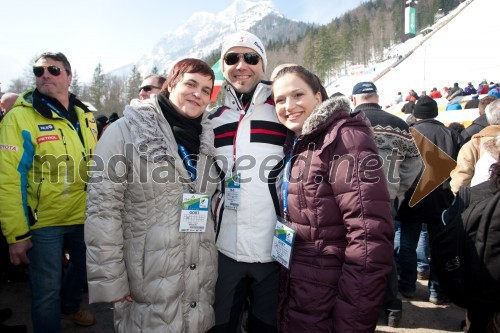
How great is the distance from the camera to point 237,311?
7.70 feet

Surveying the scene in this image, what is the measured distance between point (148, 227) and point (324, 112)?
127cm

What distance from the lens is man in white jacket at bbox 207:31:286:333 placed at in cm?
221

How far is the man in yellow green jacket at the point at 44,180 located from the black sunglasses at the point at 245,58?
159cm

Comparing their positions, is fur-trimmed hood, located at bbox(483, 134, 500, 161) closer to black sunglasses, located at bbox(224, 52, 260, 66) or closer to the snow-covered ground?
black sunglasses, located at bbox(224, 52, 260, 66)

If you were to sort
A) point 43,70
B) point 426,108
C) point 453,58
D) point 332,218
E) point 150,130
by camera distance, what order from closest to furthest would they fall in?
point 332,218
point 150,130
point 43,70
point 426,108
point 453,58

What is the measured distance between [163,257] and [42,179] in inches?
60.2

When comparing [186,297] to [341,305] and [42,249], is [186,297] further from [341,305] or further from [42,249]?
[42,249]

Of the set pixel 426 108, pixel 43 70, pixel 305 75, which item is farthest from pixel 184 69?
pixel 426 108

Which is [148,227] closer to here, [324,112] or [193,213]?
[193,213]

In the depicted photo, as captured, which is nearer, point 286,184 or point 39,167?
point 286,184

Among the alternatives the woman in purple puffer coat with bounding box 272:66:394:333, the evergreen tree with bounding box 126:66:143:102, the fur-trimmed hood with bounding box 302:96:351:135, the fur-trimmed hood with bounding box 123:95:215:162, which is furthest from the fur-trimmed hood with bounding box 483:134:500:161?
the evergreen tree with bounding box 126:66:143:102

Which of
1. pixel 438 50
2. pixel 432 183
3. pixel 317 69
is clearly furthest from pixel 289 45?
pixel 432 183

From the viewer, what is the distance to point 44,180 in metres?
2.70

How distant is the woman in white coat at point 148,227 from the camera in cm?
188
